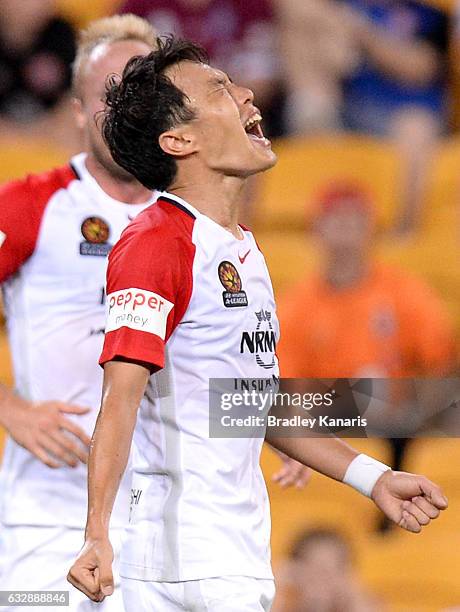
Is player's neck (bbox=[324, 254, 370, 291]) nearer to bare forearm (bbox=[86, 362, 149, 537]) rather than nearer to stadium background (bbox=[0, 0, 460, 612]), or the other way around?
stadium background (bbox=[0, 0, 460, 612])

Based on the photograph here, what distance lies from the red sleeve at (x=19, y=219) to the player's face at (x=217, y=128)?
755 millimetres

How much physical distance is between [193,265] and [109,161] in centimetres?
92

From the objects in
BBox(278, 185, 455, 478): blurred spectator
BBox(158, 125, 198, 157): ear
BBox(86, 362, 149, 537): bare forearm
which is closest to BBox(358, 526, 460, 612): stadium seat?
BBox(278, 185, 455, 478): blurred spectator

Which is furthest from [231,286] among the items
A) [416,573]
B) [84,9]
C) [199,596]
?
[84,9]

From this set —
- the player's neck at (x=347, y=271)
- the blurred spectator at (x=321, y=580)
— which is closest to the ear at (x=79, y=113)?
the blurred spectator at (x=321, y=580)

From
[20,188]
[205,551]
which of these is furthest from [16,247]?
[205,551]

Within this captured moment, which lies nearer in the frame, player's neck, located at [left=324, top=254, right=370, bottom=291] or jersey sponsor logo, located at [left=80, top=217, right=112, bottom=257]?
jersey sponsor logo, located at [left=80, top=217, right=112, bottom=257]

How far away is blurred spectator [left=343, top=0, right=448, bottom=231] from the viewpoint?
22.4ft

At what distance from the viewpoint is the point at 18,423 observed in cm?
308

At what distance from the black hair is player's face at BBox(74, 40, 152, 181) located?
61 cm

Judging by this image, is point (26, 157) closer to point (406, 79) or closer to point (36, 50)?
point (36, 50)

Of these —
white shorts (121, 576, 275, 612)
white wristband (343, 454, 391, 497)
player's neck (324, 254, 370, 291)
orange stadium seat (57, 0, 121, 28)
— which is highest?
orange stadium seat (57, 0, 121, 28)

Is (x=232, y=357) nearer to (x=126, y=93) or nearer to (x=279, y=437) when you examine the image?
(x=279, y=437)

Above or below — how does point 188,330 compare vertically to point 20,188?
below
